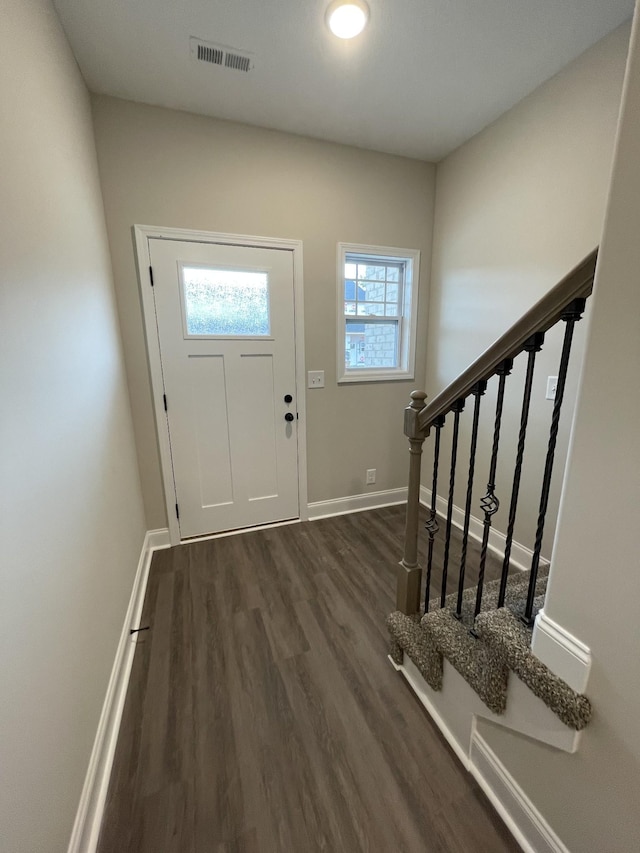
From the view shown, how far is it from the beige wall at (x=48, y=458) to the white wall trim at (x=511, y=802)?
4.02 feet

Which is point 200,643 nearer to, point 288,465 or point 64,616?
point 64,616

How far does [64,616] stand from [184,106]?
2.68 metres

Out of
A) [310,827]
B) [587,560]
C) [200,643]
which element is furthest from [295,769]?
[587,560]

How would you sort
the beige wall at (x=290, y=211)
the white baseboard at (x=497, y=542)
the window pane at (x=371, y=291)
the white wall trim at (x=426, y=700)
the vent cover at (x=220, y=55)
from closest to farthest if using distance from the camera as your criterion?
1. the white wall trim at (x=426, y=700)
2. the vent cover at (x=220, y=55)
3. the beige wall at (x=290, y=211)
4. the white baseboard at (x=497, y=542)
5. the window pane at (x=371, y=291)

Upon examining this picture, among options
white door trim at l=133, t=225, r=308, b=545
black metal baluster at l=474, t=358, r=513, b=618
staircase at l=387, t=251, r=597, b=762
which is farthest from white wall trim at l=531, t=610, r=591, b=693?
white door trim at l=133, t=225, r=308, b=545

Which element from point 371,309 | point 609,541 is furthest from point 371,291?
point 609,541

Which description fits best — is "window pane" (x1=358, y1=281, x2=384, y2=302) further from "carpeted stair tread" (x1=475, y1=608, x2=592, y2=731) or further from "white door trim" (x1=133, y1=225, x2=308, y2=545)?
"carpeted stair tread" (x1=475, y1=608, x2=592, y2=731)

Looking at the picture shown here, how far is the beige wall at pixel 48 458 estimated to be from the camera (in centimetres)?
76

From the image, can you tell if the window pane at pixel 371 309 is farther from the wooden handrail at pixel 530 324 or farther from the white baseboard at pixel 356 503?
the wooden handrail at pixel 530 324

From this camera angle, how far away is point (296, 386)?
2.62 metres

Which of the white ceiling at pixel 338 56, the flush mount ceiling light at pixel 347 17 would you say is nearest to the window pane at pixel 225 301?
the white ceiling at pixel 338 56

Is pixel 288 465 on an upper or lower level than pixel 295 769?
upper

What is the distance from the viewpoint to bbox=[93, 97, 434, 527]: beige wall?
2035mm

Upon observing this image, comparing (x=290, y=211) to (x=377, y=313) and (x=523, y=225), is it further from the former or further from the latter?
(x=523, y=225)
